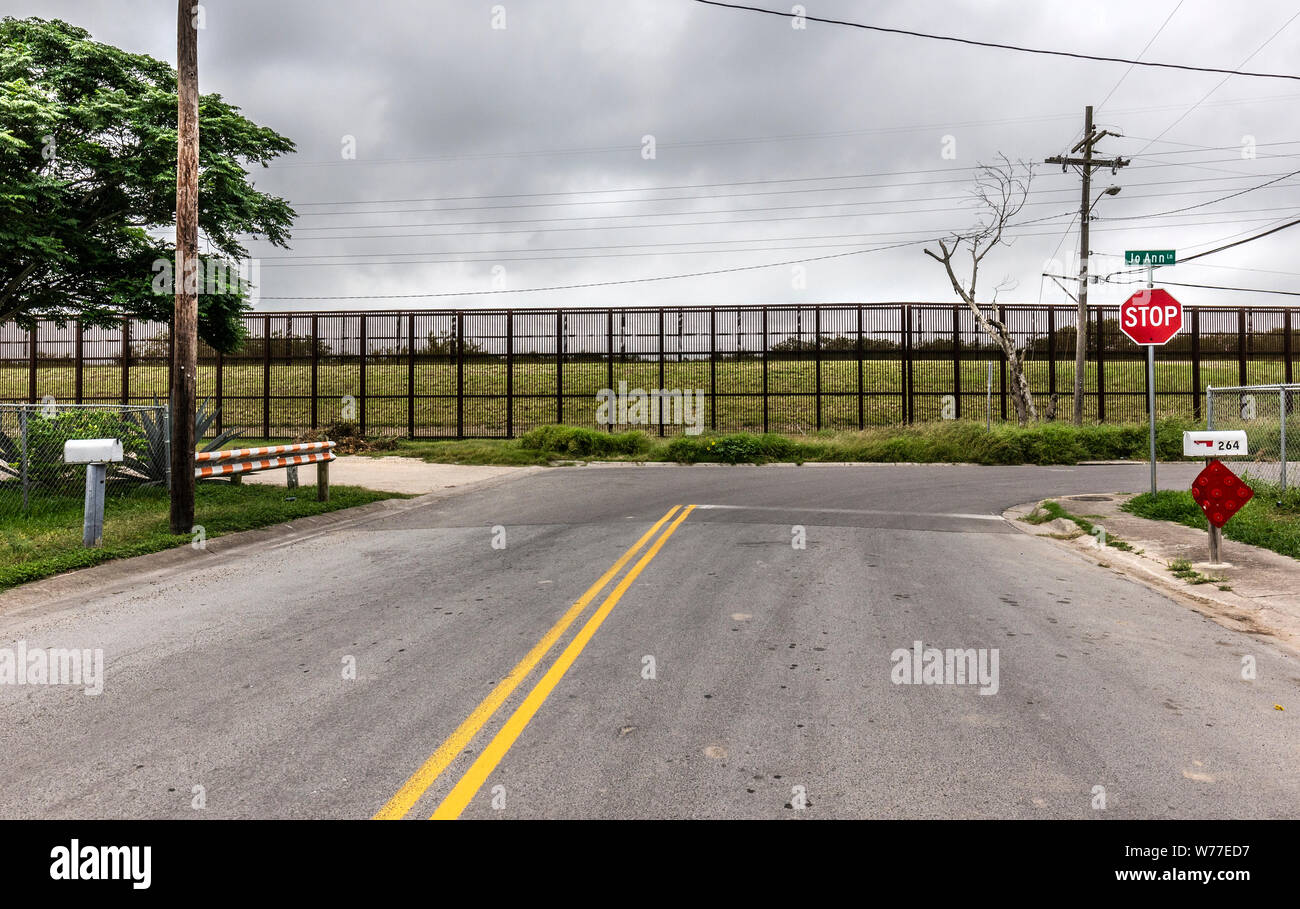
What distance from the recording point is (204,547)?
31.9ft

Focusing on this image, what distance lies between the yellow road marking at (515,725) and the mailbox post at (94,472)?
630 cm

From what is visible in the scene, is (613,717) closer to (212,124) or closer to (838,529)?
(838,529)

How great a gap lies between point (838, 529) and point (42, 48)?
14.7 metres

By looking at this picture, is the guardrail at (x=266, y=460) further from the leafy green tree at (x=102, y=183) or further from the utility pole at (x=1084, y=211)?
the utility pole at (x=1084, y=211)

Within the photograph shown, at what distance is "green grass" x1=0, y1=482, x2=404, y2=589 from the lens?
8.45 meters

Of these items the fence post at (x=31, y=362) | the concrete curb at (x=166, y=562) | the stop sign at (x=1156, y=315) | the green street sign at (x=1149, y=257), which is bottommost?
the concrete curb at (x=166, y=562)

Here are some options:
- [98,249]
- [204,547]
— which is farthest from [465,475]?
[204,547]

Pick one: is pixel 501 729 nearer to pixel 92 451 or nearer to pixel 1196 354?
pixel 92 451

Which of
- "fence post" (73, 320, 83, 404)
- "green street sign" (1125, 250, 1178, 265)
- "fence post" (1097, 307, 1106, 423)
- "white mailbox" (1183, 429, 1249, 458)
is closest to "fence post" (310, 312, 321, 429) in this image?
"fence post" (73, 320, 83, 404)

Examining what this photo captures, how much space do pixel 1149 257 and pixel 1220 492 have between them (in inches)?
188

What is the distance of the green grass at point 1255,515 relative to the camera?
951cm

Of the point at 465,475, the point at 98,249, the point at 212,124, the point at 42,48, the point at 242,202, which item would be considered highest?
the point at 42,48

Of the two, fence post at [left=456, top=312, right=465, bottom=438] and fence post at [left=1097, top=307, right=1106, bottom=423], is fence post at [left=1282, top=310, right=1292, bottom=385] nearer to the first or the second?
fence post at [left=1097, top=307, right=1106, bottom=423]

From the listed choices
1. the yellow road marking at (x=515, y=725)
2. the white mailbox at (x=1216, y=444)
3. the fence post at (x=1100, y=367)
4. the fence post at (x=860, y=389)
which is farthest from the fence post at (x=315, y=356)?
the fence post at (x=1100, y=367)
